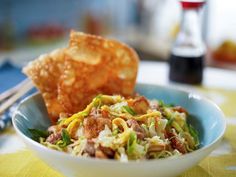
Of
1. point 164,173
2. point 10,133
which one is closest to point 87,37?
point 10,133

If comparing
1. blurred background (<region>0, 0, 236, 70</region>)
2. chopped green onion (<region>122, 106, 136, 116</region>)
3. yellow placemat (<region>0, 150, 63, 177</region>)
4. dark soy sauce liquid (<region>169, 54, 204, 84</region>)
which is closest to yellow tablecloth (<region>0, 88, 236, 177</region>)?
yellow placemat (<region>0, 150, 63, 177</region>)

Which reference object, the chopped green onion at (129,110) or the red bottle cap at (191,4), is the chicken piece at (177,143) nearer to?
the chopped green onion at (129,110)

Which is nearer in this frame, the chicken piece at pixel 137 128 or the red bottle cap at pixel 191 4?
the chicken piece at pixel 137 128

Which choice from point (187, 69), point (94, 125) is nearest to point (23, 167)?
point (94, 125)

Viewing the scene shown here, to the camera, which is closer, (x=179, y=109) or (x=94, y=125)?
(x=94, y=125)

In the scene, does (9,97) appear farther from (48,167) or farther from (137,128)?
(137,128)

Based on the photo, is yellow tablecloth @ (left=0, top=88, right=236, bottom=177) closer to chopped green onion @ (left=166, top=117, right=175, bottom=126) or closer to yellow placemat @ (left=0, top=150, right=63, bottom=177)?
yellow placemat @ (left=0, top=150, right=63, bottom=177)

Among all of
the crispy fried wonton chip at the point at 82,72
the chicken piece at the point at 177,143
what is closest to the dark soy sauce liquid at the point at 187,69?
the crispy fried wonton chip at the point at 82,72
